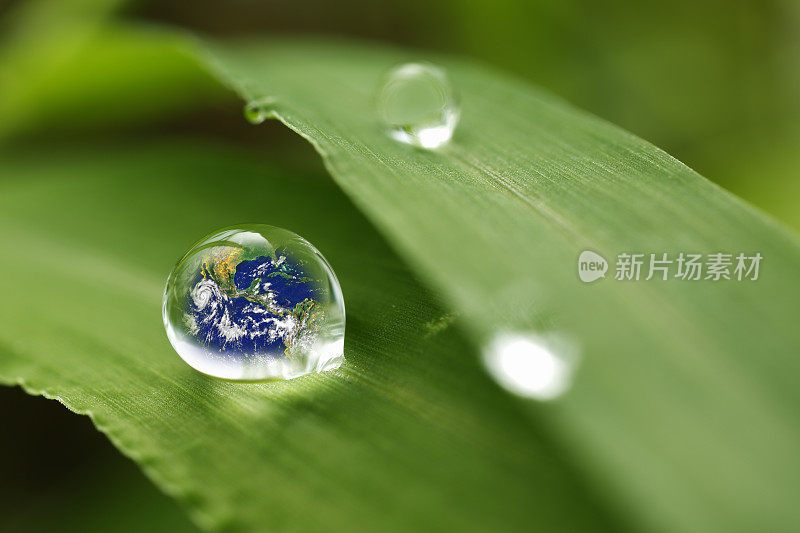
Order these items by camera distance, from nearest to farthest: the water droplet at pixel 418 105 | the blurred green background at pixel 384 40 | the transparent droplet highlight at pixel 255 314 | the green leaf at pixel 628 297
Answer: the green leaf at pixel 628 297 → the transparent droplet highlight at pixel 255 314 → the water droplet at pixel 418 105 → the blurred green background at pixel 384 40

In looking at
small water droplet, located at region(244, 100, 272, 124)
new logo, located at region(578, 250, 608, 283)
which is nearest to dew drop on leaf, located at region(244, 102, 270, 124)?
small water droplet, located at region(244, 100, 272, 124)

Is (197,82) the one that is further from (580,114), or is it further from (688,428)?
(688,428)

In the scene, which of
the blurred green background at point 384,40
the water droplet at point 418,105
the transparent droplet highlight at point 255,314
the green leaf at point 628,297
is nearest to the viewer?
the green leaf at point 628,297

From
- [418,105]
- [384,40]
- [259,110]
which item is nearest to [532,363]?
[259,110]

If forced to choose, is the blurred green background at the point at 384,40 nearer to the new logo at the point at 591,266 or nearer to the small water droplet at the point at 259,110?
the small water droplet at the point at 259,110

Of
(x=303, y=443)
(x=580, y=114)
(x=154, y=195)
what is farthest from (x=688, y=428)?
(x=154, y=195)

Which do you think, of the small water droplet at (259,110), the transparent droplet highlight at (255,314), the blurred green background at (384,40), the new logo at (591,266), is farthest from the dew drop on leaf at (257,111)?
the blurred green background at (384,40)
